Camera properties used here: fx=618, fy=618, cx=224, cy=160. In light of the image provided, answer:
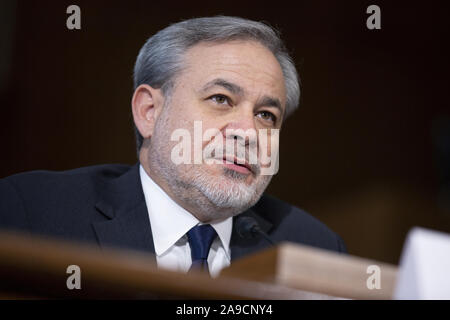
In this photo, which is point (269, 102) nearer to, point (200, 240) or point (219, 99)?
point (219, 99)

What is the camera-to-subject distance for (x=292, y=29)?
2.65 metres

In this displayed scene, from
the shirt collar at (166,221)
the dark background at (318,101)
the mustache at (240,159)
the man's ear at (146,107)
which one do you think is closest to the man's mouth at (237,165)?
the mustache at (240,159)

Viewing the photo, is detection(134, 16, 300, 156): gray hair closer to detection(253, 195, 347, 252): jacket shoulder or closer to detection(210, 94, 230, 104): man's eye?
detection(210, 94, 230, 104): man's eye

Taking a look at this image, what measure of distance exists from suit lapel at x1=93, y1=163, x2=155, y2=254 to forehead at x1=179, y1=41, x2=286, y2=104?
0.38 m

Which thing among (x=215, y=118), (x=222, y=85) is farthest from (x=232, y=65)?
(x=215, y=118)

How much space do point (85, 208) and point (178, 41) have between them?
609 millimetres

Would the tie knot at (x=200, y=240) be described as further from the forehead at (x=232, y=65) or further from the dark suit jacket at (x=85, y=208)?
the forehead at (x=232, y=65)

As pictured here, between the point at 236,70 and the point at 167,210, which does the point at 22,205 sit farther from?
the point at 236,70

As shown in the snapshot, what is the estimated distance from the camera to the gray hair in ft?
6.40

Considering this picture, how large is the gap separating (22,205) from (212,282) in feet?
3.33

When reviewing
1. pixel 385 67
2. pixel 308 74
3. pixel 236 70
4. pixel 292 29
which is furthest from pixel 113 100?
pixel 385 67

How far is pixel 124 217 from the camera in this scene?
1.76 meters

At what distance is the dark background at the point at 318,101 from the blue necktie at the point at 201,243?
44 centimetres

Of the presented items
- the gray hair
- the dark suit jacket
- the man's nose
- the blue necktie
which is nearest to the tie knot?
the blue necktie
